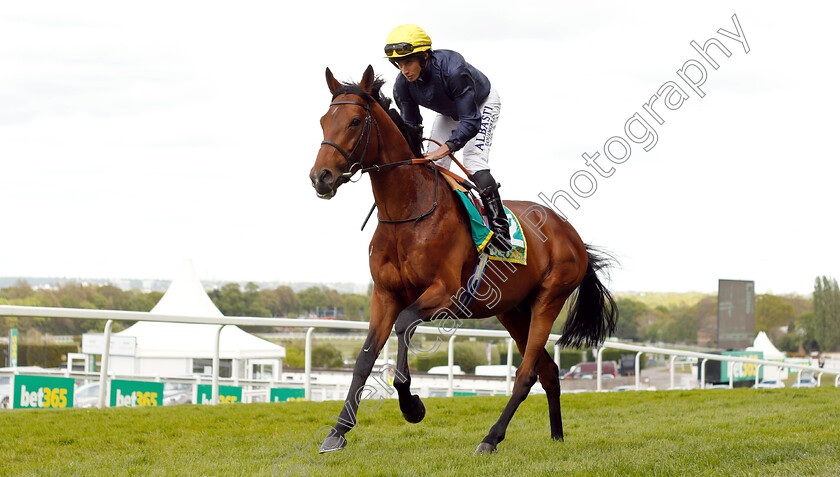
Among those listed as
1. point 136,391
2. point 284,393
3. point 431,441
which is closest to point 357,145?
point 431,441

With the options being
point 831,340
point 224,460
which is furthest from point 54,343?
point 831,340

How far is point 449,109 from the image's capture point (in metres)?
5.09

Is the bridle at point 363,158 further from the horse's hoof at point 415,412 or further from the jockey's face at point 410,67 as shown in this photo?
the horse's hoof at point 415,412

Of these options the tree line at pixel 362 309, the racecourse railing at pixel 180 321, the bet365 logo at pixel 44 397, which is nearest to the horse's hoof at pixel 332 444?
the racecourse railing at pixel 180 321

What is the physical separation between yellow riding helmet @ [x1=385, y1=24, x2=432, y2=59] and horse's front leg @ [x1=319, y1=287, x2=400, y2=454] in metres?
1.40

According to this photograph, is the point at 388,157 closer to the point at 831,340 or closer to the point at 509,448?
the point at 509,448

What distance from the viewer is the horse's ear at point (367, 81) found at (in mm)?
4477

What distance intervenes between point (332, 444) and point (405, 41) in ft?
7.63

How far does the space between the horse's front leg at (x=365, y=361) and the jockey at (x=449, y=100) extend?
0.86 meters

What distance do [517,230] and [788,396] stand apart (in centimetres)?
576

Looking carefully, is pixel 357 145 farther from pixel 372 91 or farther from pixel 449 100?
pixel 449 100

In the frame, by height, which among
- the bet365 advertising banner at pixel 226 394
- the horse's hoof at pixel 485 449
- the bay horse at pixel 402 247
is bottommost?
the bet365 advertising banner at pixel 226 394

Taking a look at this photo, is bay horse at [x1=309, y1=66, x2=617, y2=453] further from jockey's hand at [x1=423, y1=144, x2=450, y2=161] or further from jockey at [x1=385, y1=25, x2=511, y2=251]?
jockey at [x1=385, y1=25, x2=511, y2=251]

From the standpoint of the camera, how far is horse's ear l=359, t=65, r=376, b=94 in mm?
4477
